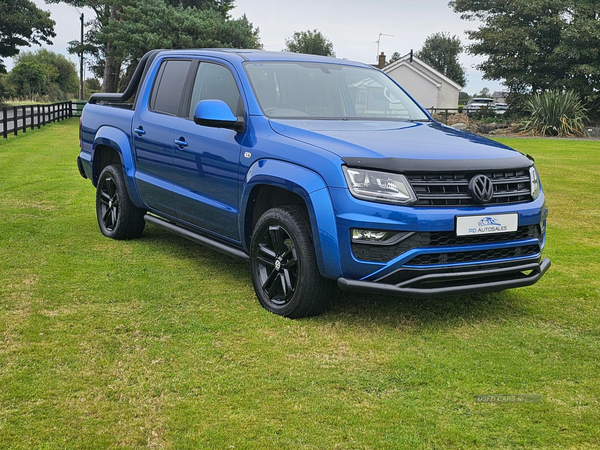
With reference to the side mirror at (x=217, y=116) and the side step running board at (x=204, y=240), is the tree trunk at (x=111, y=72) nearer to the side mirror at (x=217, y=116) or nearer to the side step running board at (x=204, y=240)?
the side step running board at (x=204, y=240)

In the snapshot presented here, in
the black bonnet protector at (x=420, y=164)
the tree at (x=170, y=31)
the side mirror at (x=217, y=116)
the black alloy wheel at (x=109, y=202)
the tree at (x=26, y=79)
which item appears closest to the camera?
the black bonnet protector at (x=420, y=164)

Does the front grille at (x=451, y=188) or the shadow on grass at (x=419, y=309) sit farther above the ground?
the front grille at (x=451, y=188)

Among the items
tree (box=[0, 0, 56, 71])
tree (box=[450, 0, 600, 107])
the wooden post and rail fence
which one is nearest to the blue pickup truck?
the wooden post and rail fence

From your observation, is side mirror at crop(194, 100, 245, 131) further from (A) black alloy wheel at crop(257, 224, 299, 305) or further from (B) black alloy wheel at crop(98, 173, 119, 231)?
(B) black alloy wheel at crop(98, 173, 119, 231)

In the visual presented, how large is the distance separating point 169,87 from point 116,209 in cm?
158

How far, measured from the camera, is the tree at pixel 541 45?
1551 inches

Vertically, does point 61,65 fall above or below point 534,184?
above

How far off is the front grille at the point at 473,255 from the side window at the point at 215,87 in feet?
6.23

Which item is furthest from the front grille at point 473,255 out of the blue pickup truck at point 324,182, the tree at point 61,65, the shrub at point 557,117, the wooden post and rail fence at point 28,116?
the tree at point 61,65

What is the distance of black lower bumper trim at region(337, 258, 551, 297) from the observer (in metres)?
4.19

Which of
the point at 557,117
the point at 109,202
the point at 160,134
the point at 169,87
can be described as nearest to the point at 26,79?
the point at 557,117

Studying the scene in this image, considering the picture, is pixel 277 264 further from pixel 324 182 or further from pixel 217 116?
pixel 217 116

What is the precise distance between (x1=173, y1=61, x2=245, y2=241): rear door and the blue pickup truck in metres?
0.01

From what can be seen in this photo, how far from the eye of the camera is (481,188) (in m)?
4.29
